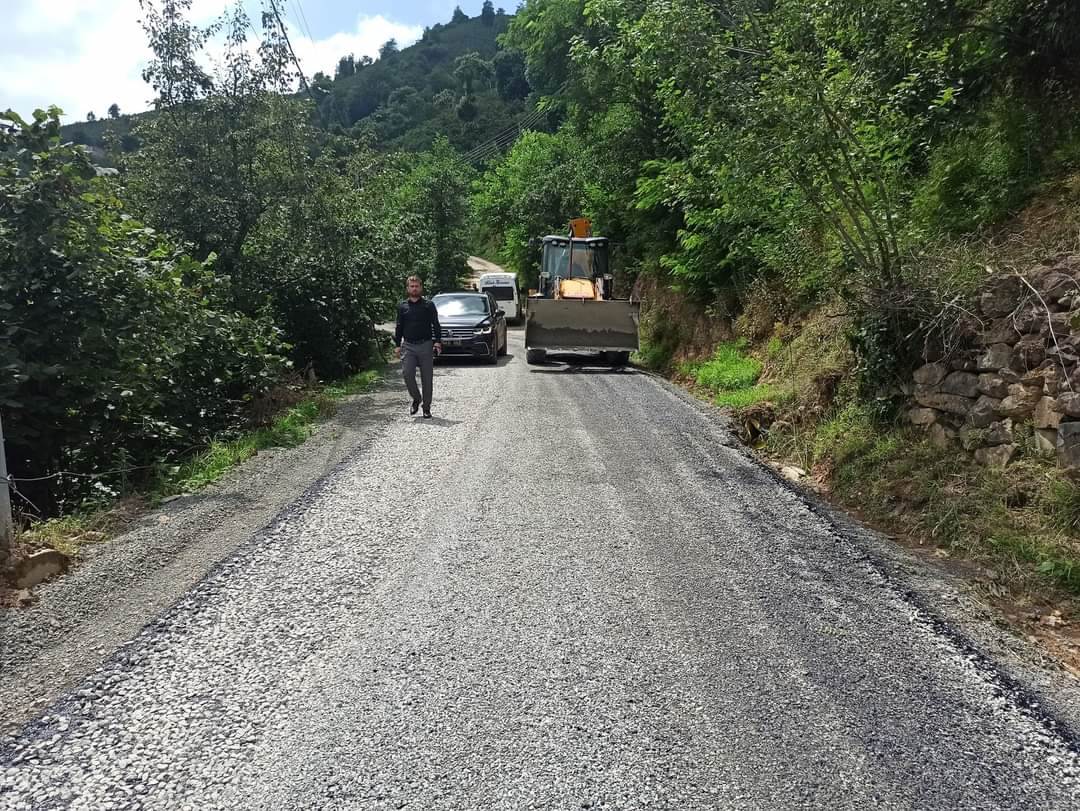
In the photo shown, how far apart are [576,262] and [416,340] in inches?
381

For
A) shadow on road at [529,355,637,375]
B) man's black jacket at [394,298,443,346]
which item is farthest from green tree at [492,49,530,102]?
man's black jacket at [394,298,443,346]

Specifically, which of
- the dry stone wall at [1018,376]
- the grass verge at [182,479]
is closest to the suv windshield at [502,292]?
the grass verge at [182,479]

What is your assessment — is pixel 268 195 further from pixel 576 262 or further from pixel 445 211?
pixel 445 211

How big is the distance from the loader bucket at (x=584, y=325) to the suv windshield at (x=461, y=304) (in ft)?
6.99

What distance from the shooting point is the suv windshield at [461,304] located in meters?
→ 17.8

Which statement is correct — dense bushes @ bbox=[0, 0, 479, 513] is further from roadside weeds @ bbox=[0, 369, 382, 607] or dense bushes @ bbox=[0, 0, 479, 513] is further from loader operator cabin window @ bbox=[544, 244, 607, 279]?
loader operator cabin window @ bbox=[544, 244, 607, 279]

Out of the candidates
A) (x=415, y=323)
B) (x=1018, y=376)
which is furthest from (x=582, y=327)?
(x=1018, y=376)

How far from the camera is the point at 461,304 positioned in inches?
712

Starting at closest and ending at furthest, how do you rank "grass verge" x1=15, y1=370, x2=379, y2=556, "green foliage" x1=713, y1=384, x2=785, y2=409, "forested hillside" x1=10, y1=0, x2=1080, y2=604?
"grass verge" x1=15, y1=370, x2=379, y2=556 < "forested hillside" x1=10, y1=0, x2=1080, y2=604 < "green foliage" x1=713, y1=384, x2=785, y2=409

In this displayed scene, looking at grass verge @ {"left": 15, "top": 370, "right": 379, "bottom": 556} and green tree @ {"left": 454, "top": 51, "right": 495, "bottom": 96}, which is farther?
green tree @ {"left": 454, "top": 51, "right": 495, "bottom": 96}

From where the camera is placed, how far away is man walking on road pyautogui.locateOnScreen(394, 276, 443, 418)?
9.99 metres

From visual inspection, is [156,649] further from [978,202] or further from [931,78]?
[931,78]

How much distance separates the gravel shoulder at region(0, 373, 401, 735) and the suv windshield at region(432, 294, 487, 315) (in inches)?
409

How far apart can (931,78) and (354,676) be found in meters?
8.42
